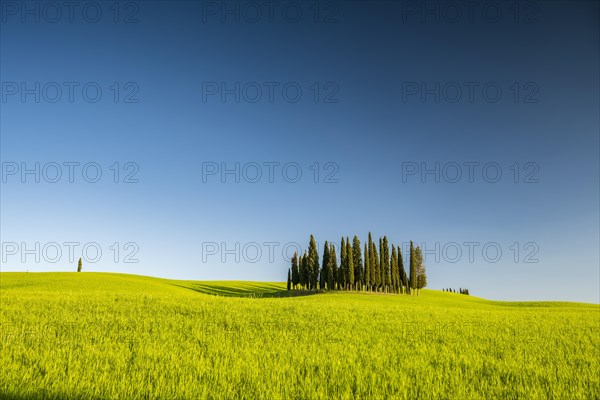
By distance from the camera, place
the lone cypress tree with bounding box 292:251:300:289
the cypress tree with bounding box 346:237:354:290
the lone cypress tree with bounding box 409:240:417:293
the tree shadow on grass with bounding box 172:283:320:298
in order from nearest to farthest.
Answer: the tree shadow on grass with bounding box 172:283:320:298 < the cypress tree with bounding box 346:237:354:290 < the lone cypress tree with bounding box 409:240:417:293 < the lone cypress tree with bounding box 292:251:300:289

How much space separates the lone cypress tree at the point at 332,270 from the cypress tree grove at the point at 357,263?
469cm

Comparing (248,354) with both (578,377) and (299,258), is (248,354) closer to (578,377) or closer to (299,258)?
(578,377)

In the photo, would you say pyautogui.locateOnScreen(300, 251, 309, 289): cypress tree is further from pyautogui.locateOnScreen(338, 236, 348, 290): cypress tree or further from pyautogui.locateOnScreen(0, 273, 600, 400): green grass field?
pyautogui.locateOnScreen(0, 273, 600, 400): green grass field

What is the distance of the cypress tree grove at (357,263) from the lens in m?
79.7

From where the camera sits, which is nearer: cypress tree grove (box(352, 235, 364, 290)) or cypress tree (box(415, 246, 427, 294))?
cypress tree grove (box(352, 235, 364, 290))

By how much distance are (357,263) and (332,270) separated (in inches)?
235

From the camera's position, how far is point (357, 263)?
80.8m

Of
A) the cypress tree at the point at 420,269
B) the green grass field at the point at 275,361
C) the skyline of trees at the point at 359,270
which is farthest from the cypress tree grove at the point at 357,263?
the green grass field at the point at 275,361

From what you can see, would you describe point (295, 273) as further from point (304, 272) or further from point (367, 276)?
point (367, 276)

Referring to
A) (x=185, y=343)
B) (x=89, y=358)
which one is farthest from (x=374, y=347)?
(x=89, y=358)

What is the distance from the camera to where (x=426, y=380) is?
737 centimetres

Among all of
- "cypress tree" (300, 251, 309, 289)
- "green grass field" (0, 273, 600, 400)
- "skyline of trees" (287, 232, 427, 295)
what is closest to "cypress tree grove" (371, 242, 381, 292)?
"skyline of trees" (287, 232, 427, 295)

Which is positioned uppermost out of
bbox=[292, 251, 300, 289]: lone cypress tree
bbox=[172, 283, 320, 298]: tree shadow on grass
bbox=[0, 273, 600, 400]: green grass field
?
bbox=[0, 273, 600, 400]: green grass field

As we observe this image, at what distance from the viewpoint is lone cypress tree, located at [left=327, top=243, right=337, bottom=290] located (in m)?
80.8
